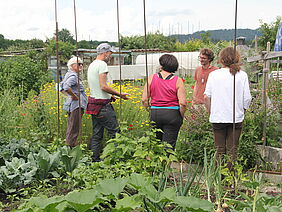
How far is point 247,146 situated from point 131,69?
59.8 ft

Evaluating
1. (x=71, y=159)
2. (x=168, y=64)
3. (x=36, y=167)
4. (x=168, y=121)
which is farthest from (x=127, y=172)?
(x=168, y=64)

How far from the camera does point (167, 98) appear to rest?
4.18m

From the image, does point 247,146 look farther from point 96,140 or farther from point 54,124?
point 54,124

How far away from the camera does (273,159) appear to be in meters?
4.73

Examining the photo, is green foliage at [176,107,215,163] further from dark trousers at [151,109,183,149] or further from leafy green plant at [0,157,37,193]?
leafy green plant at [0,157,37,193]

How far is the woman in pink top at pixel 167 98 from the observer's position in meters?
4.17

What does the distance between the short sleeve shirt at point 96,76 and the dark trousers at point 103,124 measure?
0.52 feet

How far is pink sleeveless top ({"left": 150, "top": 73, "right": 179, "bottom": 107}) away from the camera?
417cm

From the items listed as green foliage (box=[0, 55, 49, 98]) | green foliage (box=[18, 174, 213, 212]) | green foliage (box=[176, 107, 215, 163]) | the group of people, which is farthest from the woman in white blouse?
green foliage (box=[0, 55, 49, 98])

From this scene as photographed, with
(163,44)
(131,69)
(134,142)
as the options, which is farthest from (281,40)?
(163,44)

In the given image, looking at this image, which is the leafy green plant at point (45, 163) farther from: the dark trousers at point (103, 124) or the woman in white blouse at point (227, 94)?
the woman in white blouse at point (227, 94)

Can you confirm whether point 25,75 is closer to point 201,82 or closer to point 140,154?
point 201,82

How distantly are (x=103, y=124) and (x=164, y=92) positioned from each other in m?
1.01

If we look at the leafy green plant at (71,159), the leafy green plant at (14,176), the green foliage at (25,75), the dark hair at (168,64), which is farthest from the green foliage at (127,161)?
the green foliage at (25,75)
